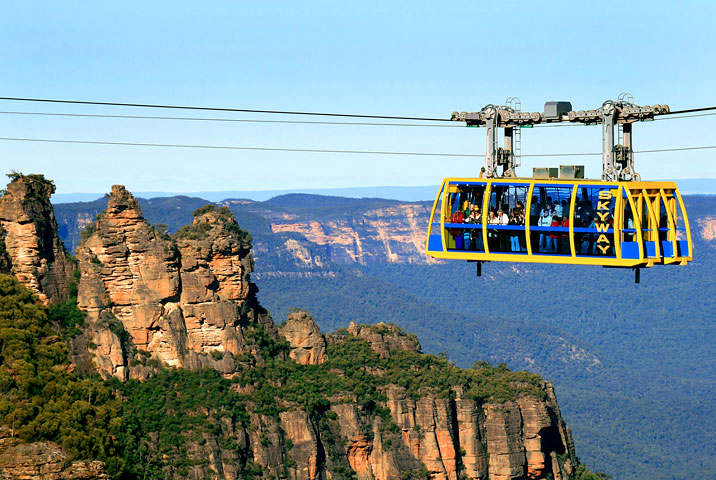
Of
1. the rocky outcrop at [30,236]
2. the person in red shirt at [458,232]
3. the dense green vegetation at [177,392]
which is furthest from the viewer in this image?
the rocky outcrop at [30,236]

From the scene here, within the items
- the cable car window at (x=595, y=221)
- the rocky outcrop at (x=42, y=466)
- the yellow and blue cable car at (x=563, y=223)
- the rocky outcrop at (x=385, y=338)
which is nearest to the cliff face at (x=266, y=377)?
the rocky outcrop at (x=385, y=338)

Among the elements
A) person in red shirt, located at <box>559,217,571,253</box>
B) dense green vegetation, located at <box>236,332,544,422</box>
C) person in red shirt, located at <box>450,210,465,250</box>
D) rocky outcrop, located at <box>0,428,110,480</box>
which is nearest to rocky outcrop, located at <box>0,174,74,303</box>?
dense green vegetation, located at <box>236,332,544,422</box>

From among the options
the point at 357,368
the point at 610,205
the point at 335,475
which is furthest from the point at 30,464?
the point at 357,368

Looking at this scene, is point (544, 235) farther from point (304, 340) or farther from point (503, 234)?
point (304, 340)

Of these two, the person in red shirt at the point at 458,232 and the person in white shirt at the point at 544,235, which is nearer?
the person in white shirt at the point at 544,235

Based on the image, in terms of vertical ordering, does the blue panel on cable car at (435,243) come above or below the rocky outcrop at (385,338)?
above

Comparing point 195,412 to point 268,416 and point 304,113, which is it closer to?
point 268,416

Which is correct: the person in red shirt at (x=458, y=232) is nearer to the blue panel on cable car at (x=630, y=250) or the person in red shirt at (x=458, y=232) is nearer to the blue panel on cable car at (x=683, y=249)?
the blue panel on cable car at (x=630, y=250)
